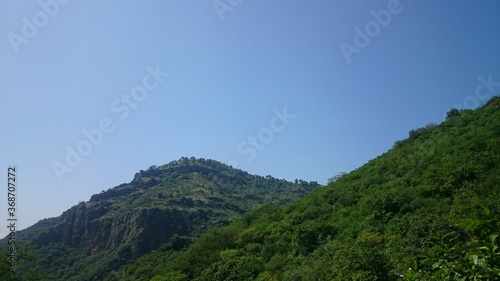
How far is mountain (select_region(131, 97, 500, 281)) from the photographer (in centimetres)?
1978

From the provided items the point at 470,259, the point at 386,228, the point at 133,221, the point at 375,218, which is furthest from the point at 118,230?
the point at 470,259

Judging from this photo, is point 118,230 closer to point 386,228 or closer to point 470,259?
point 386,228

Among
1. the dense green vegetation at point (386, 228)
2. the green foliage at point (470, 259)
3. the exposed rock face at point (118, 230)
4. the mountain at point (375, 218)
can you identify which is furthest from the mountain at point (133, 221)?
the green foliage at point (470, 259)

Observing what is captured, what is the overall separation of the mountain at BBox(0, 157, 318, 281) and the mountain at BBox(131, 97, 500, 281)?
29.8 metres

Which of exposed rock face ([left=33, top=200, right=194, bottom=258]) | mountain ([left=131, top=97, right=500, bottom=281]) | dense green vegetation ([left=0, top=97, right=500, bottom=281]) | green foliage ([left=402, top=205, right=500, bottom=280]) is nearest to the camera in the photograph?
green foliage ([left=402, top=205, right=500, bottom=280])

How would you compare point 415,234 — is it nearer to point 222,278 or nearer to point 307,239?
point 307,239

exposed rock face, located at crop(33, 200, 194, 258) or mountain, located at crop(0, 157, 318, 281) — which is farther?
exposed rock face, located at crop(33, 200, 194, 258)

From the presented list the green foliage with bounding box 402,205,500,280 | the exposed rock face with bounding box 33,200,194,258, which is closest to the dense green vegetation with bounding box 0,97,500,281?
the green foliage with bounding box 402,205,500,280

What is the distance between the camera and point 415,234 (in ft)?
66.3

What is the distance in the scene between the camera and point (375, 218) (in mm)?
26828

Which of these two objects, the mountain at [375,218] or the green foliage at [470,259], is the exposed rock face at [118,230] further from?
the green foliage at [470,259]

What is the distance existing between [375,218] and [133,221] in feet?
248

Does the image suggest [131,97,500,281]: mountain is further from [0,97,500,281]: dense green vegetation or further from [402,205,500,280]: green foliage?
[402,205,500,280]: green foliage

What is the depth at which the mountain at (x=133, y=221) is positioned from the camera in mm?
82438
